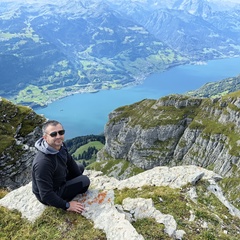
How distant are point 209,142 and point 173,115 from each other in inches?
1141

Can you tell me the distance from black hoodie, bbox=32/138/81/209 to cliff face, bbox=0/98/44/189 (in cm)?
3566

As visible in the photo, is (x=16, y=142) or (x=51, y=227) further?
(x=16, y=142)

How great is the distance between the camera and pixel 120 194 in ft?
67.1

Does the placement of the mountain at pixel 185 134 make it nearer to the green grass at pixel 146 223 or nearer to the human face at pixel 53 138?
the green grass at pixel 146 223

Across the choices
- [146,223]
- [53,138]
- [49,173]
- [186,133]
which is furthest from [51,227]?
[186,133]

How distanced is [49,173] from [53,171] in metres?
0.31

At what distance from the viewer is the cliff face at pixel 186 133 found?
525 feet

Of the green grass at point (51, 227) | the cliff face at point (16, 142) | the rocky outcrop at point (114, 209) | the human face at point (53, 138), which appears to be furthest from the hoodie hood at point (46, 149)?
the cliff face at point (16, 142)

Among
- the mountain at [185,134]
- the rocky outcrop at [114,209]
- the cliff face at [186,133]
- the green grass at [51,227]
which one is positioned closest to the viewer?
the green grass at [51,227]

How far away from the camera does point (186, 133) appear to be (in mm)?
177750

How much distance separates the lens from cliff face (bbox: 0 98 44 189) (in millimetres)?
51219

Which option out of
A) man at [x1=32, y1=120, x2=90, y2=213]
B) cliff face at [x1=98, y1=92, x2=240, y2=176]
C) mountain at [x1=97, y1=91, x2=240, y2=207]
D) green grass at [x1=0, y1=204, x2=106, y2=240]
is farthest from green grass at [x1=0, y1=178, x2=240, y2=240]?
cliff face at [x1=98, y1=92, x2=240, y2=176]

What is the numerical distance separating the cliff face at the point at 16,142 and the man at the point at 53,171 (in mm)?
35373

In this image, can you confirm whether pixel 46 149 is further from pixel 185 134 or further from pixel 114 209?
pixel 185 134
